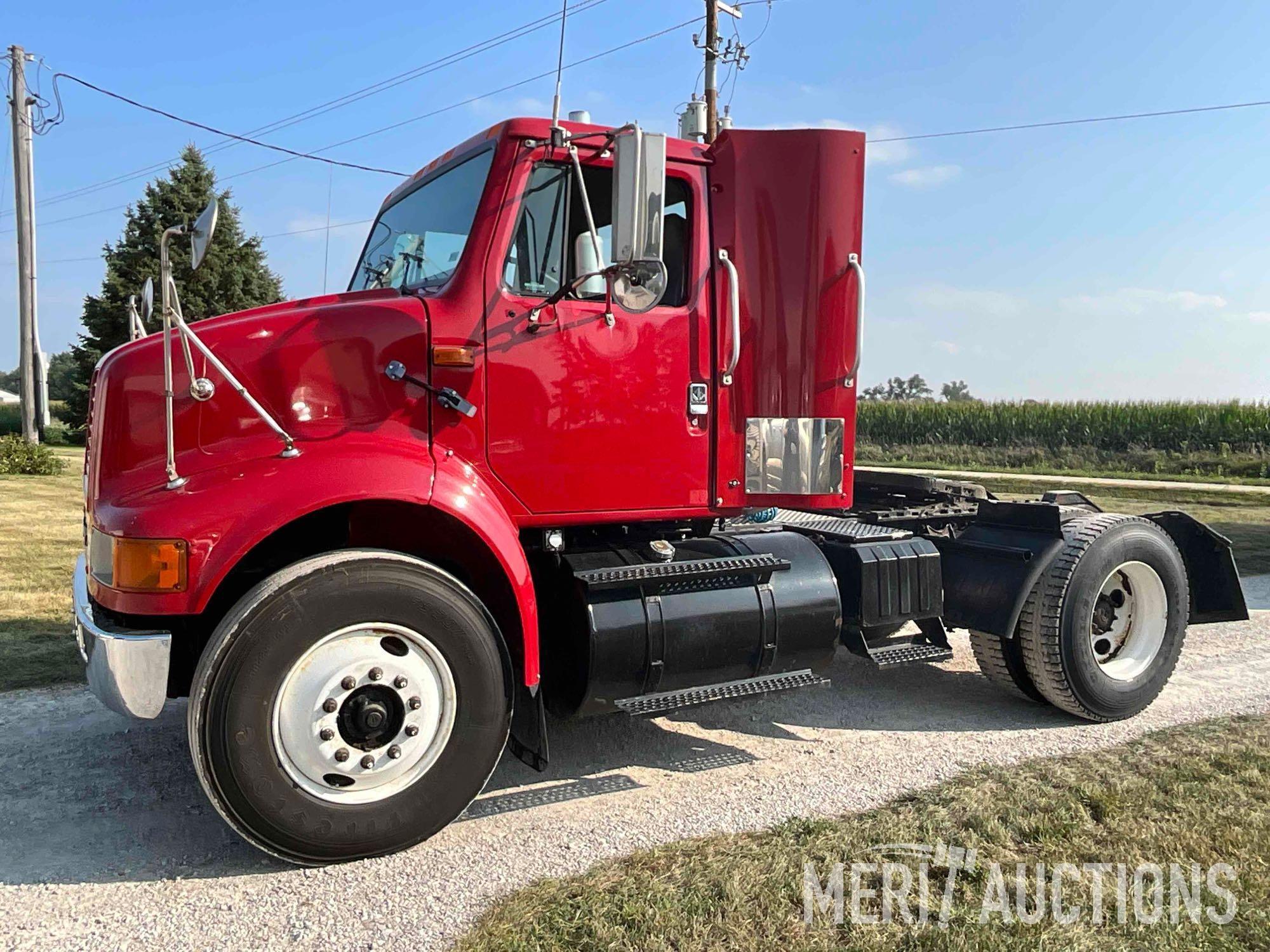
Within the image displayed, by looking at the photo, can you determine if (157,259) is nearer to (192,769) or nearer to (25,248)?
(25,248)

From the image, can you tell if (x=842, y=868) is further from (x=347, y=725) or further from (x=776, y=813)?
(x=347, y=725)

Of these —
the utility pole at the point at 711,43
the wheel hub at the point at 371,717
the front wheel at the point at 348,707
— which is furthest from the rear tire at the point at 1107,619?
the utility pole at the point at 711,43

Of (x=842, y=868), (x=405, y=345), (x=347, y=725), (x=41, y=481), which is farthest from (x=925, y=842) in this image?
(x=41, y=481)

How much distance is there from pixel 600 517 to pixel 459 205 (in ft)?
4.91

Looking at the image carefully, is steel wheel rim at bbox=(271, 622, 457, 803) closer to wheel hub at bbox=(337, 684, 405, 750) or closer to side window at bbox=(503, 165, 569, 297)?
wheel hub at bbox=(337, 684, 405, 750)

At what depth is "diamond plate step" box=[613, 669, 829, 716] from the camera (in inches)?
159

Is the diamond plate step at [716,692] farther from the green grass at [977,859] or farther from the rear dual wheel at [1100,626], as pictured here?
the rear dual wheel at [1100,626]

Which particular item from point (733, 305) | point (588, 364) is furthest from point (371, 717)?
point (733, 305)

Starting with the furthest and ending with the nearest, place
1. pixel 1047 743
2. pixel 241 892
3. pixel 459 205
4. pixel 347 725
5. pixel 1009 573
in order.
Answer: pixel 1009 573, pixel 1047 743, pixel 459 205, pixel 347 725, pixel 241 892

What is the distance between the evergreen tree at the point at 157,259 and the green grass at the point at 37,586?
36.2ft

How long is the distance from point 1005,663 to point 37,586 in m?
7.50

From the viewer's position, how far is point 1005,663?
5207 millimetres

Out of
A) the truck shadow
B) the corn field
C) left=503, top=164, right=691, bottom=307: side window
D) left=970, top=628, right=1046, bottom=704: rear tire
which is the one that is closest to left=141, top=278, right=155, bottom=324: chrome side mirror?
left=503, top=164, right=691, bottom=307: side window

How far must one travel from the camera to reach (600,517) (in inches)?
168
